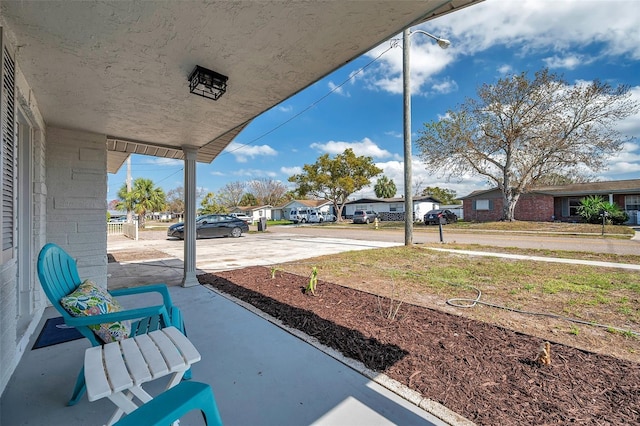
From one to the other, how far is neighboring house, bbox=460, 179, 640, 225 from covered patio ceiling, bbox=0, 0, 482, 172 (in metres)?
25.6

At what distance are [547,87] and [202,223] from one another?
20.9 metres

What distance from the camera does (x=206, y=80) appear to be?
245 cm

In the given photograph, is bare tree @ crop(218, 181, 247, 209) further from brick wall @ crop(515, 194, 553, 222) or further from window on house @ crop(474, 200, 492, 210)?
brick wall @ crop(515, 194, 553, 222)

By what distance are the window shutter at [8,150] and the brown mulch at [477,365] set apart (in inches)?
97.8

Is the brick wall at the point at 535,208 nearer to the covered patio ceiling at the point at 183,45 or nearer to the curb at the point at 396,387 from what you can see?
the curb at the point at 396,387

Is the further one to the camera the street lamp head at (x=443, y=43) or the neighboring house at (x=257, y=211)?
the neighboring house at (x=257, y=211)

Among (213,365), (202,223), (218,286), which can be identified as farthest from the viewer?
(202,223)

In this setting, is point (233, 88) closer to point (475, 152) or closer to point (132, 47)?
point (132, 47)

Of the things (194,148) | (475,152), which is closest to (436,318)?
(194,148)

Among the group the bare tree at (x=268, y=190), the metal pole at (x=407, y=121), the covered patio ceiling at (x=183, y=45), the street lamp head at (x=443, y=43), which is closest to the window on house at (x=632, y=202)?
the metal pole at (x=407, y=121)

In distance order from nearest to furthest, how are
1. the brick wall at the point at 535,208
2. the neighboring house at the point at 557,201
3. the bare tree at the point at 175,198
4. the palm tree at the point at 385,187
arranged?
the neighboring house at the point at 557,201
the brick wall at the point at 535,208
the bare tree at the point at 175,198
the palm tree at the point at 385,187

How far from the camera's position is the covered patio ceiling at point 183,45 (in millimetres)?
1688

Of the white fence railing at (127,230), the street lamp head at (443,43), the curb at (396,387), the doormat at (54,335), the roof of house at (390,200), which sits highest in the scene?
the street lamp head at (443,43)

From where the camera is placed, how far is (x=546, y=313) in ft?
10.9
